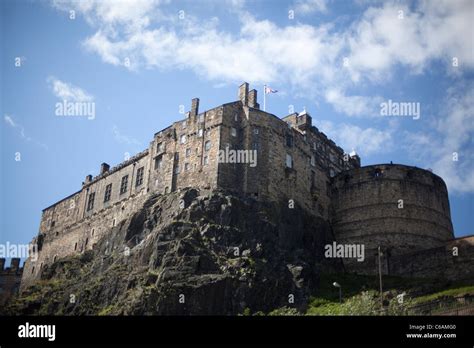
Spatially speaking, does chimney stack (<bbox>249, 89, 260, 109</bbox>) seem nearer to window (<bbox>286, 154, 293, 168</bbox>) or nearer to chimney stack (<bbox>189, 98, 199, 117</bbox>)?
chimney stack (<bbox>189, 98, 199, 117</bbox>)

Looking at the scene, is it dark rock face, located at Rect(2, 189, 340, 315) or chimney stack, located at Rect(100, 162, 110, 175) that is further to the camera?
chimney stack, located at Rect(100, 162, 110, 175)

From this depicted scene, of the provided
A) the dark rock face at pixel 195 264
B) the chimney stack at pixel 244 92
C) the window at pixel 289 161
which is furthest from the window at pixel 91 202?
the window at pixel 289 161

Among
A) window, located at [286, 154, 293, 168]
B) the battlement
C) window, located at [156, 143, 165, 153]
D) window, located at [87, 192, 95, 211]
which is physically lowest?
the battlement

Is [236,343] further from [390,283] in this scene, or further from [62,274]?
[62,274]

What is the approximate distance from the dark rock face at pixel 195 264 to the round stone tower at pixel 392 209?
6.07m

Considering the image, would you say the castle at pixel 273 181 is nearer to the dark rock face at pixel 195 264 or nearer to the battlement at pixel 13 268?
the dark rock face at pixel 195 264

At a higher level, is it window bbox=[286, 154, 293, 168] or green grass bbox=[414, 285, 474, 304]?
window bbox=[286, 154, 293, 168]

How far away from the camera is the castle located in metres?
62.0

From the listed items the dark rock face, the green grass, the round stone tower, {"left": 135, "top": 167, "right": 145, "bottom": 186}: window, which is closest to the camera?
the dark rock face

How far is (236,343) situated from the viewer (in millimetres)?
24859

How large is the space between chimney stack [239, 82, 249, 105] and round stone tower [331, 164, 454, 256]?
15634mm

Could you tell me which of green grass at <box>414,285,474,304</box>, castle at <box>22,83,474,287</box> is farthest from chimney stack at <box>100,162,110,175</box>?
green grass at <box>414,285,474,304</box>

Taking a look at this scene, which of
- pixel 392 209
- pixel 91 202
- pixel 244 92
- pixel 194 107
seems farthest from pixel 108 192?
pixel 392 209

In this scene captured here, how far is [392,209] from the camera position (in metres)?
68.2
